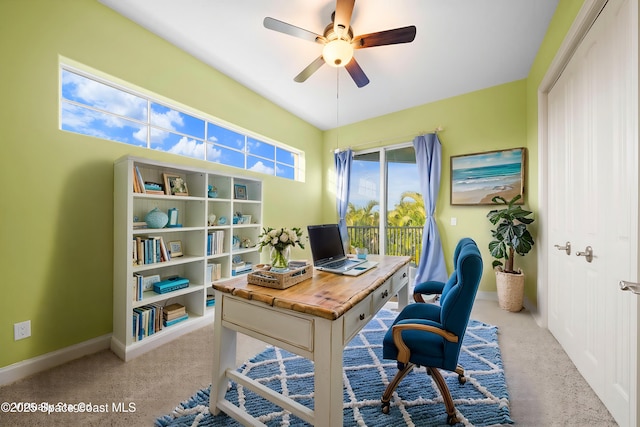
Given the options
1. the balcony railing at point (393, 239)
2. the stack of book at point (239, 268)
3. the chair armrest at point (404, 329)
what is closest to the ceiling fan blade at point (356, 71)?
the chair armrest at point (404, 329)

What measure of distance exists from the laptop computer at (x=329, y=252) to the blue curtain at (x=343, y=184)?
2507 mm

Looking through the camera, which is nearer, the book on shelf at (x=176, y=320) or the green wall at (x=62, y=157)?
the green wall at (x=62, y=157)

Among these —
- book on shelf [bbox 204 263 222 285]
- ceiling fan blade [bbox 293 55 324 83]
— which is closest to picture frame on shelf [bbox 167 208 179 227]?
book on shelf [bbox 204 263 222 285]

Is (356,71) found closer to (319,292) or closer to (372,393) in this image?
(319,292)

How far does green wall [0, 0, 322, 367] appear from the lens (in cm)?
172

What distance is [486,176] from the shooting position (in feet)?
11.4

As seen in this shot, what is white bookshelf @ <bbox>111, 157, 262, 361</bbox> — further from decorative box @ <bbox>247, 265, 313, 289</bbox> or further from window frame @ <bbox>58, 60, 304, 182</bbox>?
decorative box @ <bbox>247, 265, 313, 289</bbox>

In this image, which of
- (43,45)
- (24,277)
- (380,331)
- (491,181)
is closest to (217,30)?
(43,45)

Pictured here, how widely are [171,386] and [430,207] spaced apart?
3.65 meters

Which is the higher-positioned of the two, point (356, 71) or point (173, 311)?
point (356, 71)

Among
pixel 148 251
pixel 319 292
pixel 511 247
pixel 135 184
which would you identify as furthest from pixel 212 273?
pixel 511 247

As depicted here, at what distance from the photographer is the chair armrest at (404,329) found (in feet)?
4.23

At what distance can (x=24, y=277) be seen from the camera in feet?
5.85

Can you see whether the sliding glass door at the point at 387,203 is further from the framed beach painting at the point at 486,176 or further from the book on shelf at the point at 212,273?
the book on shelf at the point at 212,273
